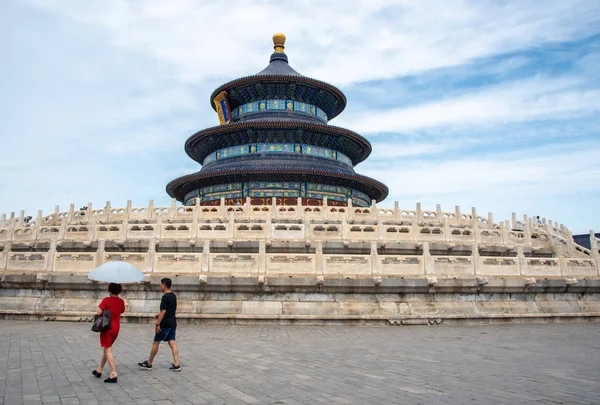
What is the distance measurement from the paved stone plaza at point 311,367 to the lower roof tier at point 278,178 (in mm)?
23517

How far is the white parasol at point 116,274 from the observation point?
8180 mm

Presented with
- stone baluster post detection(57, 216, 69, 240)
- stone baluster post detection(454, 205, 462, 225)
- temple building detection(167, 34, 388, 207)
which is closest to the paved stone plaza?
stone baluster post detection(57, 216, 69, 240)

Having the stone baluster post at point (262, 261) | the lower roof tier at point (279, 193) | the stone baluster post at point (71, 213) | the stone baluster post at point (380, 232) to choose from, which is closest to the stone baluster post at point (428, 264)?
the stone baluster post at point (380, 232)

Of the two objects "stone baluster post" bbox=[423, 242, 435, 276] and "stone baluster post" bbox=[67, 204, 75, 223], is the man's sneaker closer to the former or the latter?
"stone baluster post" bbox=[423, 242, 435, 276]

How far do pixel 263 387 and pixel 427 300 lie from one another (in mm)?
8918

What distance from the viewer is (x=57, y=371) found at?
7.43m

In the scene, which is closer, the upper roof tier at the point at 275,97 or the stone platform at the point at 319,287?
the stone platform at the point at 319,287

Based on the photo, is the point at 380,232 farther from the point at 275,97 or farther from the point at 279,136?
the point at 275,97

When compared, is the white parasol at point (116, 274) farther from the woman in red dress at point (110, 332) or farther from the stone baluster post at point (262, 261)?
the stone baluster post at point (262, 261)

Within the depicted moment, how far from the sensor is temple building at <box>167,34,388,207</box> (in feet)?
121

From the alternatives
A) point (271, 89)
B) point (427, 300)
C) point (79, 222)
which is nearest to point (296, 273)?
point (427, 300)

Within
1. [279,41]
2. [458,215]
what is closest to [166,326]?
[458,215]

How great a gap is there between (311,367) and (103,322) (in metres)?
3.56

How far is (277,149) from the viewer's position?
3994 centimetres
